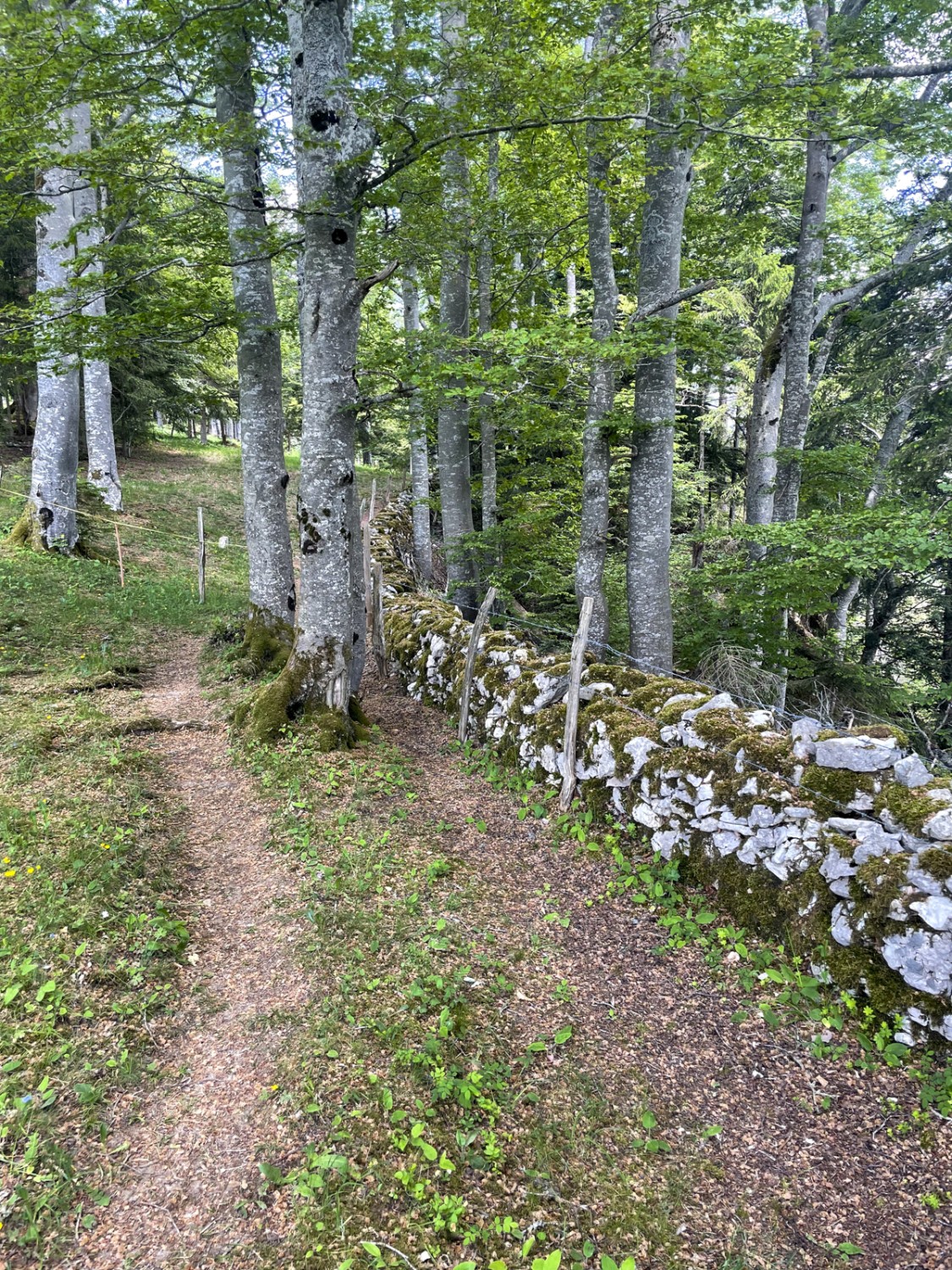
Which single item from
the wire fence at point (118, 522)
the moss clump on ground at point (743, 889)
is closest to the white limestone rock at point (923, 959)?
the moss clump on ground at point (743, 889)

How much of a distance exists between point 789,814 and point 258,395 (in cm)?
787

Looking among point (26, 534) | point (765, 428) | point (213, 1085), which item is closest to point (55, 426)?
point (26, 534)

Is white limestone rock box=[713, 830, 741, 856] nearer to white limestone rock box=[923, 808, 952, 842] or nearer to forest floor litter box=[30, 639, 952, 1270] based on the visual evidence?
forest floor litter box=[30, 639, 952, 1270]

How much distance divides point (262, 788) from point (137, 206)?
6.11m

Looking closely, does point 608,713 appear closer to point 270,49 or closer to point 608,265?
point 608,265

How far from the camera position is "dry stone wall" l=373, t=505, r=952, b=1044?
3.53 meters

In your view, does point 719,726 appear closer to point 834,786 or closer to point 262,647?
point 834,786

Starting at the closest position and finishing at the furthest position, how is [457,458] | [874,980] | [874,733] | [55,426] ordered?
1. [874,980]
2. [874,733]
3. [457,458]
4. [55,426]

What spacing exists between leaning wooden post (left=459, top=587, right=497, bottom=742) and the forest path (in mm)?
2727

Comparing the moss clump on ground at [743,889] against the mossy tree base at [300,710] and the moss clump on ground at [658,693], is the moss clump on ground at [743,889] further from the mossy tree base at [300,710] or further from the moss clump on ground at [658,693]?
the mossy tree base at [300,710]

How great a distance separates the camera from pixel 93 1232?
2533 mm

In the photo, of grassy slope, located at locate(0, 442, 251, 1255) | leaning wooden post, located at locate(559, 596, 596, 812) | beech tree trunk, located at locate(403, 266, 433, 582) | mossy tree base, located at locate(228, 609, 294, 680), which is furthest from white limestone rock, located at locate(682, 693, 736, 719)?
beech tree trunk, located at locate(403, 266, 433, 582)

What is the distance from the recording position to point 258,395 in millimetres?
8391

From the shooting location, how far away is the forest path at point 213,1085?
2.55 metres
